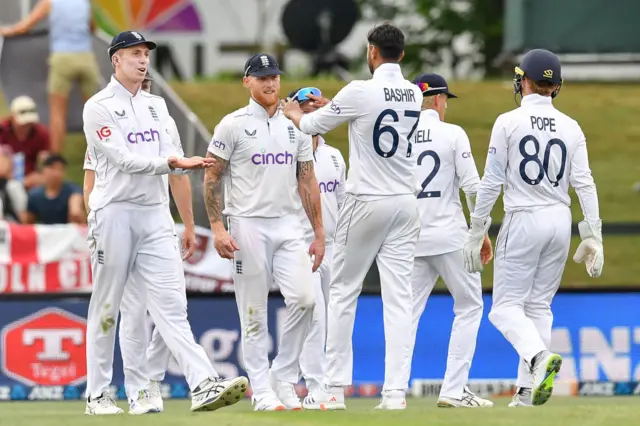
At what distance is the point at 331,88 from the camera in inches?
939

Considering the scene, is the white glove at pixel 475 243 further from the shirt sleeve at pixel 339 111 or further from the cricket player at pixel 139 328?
the cricket player at pixel 139 328

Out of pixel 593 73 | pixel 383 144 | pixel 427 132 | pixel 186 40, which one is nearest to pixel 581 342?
pixel 427 132

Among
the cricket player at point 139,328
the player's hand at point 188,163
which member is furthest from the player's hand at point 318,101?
the player's hand at point 188,163

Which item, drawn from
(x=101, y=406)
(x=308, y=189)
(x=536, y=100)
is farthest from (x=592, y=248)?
(x=101, y=406)

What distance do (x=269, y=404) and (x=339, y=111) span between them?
2.04 m

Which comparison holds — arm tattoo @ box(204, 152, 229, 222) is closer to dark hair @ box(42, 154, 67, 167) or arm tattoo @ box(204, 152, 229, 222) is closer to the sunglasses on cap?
the sunglasses on cap

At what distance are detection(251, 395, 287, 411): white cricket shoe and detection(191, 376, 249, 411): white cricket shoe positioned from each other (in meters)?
0.80

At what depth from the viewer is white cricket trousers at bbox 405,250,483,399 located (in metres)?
13.2

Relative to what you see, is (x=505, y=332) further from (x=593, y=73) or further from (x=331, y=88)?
(x=593, y=73)

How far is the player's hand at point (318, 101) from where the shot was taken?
41.9 feet

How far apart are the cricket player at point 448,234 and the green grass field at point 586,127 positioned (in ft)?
20.0

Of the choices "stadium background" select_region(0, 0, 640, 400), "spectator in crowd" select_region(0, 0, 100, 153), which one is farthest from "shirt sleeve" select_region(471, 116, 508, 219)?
"spectator in crowd" select_region(0, 0, 100, 153)

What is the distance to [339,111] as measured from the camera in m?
11.9

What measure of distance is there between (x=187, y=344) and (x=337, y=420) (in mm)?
1204
